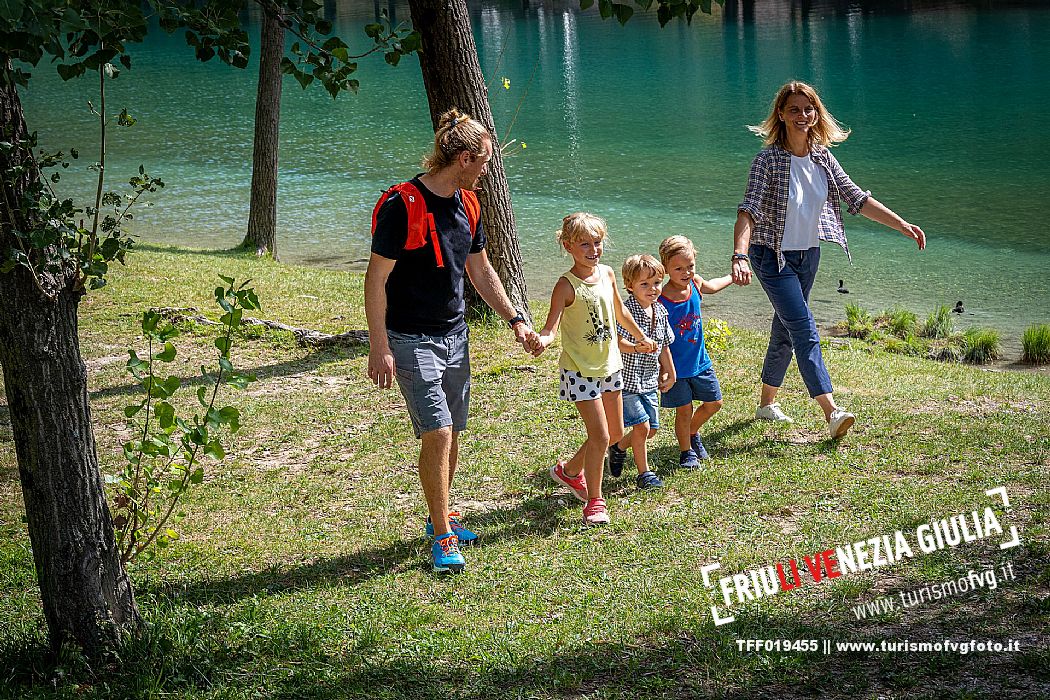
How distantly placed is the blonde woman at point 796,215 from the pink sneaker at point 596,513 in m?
1.52

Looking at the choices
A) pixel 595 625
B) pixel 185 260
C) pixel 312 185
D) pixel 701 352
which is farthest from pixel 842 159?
pixel 595 625

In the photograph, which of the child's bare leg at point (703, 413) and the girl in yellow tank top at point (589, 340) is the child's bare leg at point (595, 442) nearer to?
the girl in yellow tank top at point (589, 340)

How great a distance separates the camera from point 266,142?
44.4ft

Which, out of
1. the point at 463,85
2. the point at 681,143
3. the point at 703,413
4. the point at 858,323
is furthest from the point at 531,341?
the point at 681,143

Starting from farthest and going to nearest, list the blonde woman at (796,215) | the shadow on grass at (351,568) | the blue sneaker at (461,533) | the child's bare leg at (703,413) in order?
the blonde woman at (796,215), the child's bare leg at (703,413), the blue sneaker at (461,533), the shadow on grass at (351,568)

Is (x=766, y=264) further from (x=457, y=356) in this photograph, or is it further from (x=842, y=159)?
(x=842, y=159)

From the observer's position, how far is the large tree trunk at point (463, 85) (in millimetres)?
7836

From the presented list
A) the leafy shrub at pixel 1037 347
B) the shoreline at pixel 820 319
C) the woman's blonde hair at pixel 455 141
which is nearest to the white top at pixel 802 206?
the woman's blonde hair at pixel 455 141

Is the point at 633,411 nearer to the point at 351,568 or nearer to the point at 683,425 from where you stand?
the point at 683,425

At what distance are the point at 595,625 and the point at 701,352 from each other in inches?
78.1

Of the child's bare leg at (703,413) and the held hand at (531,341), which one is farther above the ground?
the held hand at (531,341)

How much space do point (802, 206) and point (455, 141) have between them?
2.28 m

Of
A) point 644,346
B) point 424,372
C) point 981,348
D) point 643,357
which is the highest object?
point 424,372

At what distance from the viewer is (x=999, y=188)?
18906 millimetres
